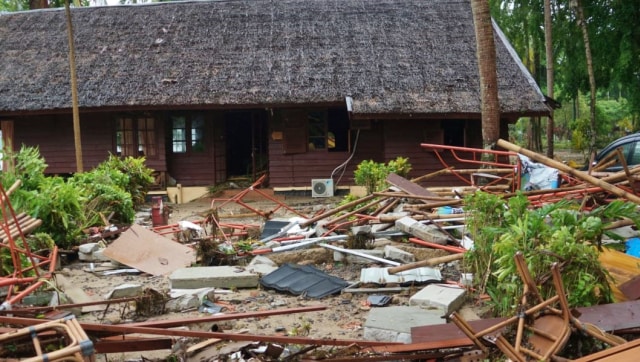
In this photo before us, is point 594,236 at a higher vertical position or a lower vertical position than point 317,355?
higher

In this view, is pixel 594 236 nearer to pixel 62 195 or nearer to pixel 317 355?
pixel 317 355

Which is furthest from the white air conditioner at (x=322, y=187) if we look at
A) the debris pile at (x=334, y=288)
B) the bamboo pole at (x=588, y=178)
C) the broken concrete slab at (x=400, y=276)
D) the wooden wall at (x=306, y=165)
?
the bamboo pole at (x=588, y=178)

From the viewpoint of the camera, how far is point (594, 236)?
165 inches

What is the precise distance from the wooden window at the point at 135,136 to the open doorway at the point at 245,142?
220cm

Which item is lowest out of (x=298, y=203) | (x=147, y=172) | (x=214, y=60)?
(x=298, y=203)

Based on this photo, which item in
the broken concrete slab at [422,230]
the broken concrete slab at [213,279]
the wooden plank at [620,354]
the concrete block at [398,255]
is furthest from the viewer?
the broken concrete slab at [422,230]

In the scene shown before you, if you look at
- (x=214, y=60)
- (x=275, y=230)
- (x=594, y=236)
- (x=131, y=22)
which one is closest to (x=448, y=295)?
(x=594, y=236)

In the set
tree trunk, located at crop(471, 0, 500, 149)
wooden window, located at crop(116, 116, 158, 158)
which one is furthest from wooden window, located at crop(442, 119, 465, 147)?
wooden window, located at crop(116, 116, 158, 158)

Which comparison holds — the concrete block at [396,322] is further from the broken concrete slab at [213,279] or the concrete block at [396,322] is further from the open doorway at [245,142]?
the open doorway at [245,142]

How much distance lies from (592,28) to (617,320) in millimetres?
16829

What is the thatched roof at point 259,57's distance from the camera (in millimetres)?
14398

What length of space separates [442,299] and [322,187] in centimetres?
994

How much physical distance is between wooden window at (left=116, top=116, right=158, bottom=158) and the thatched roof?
116 centimetres

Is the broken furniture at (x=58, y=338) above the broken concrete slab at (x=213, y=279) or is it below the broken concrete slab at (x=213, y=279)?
above
